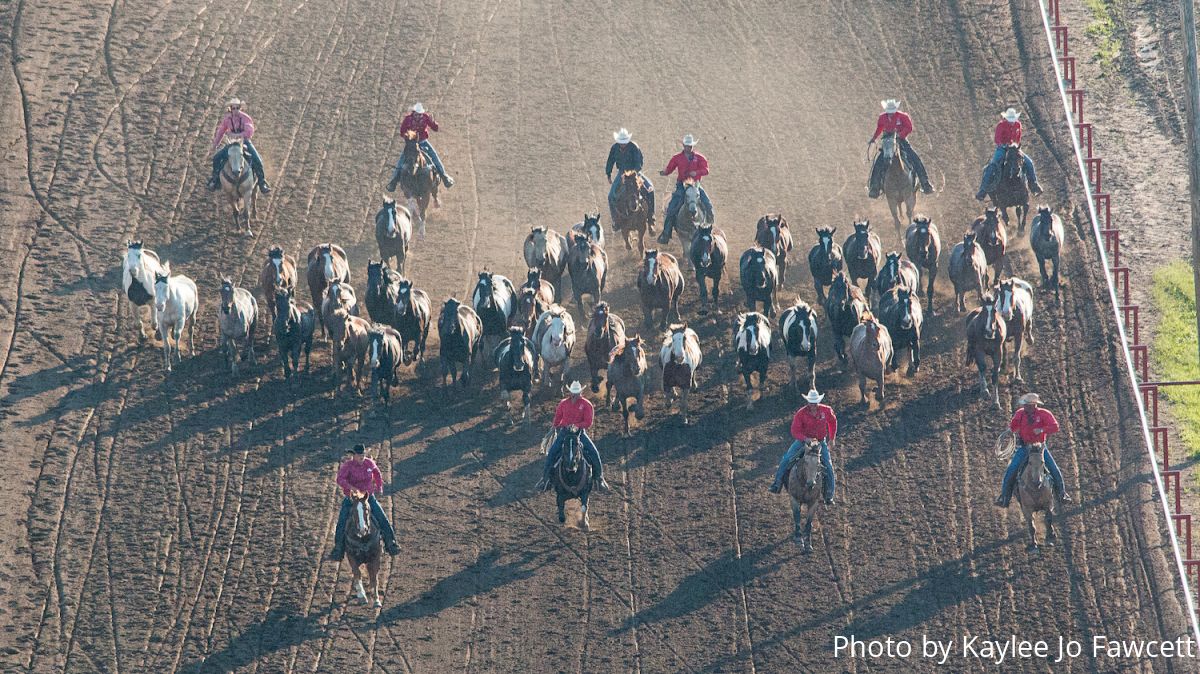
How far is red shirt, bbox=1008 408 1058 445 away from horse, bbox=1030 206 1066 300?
7424 mm

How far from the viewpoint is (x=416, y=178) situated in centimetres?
3728

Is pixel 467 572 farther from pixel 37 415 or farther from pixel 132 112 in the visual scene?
pixel 132 112

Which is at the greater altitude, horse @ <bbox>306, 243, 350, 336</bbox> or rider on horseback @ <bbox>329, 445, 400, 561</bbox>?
horse @ <bbox>306, 243, 350, 336</bbox>

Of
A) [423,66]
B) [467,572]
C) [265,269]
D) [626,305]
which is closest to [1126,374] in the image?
[626,305]

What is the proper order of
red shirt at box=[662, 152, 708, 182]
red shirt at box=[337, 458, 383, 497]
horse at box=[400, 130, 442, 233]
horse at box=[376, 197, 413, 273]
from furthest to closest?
horse at box=[400, 130, 442, 233], red shirt at box=[662, 152, 708, 182], horse at box=[376, 197, 413, 273], red shirt at box=[337, 458, 383, 497]

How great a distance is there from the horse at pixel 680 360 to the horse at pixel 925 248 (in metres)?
5.21

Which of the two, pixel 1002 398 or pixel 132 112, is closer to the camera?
pixel 1002 398

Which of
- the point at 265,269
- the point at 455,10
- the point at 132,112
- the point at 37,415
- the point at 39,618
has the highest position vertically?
the point at 455,10

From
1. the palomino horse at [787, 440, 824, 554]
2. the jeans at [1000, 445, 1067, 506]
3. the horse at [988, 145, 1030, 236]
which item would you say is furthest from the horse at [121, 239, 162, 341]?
the horse at [988, 145, 1030, 236]

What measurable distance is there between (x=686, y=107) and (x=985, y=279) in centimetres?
986

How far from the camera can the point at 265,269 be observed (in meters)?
34.0

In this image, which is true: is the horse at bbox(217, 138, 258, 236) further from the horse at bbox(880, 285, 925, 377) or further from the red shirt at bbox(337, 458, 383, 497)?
the horse at bbox(880, 285, 925, 377)

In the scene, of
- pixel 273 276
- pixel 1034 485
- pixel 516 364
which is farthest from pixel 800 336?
pixel 273 276

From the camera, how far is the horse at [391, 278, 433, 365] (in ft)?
108
